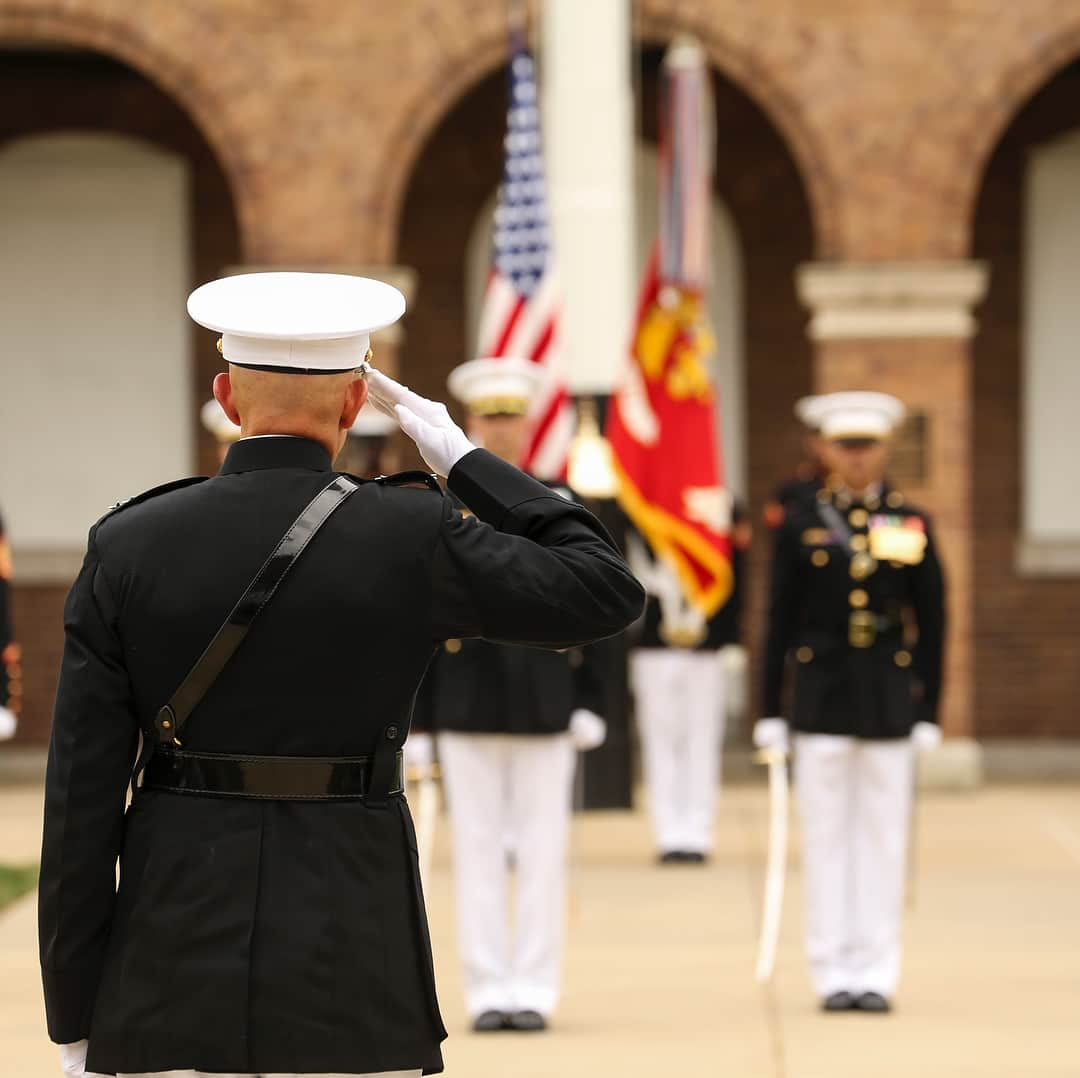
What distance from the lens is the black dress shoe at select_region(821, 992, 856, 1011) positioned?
6574mm

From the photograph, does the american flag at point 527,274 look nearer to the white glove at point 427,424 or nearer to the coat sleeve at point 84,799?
the white glove at point 427,424

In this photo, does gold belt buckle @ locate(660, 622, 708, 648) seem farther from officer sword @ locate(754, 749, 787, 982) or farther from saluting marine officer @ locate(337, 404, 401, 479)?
officer sword @ locate(754, 749, 787, 982)

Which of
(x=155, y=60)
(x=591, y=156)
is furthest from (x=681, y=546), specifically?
(x=155, y=60)

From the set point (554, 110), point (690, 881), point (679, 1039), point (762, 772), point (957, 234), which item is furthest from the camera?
point (762, 772)

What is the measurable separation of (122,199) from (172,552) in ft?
38.0

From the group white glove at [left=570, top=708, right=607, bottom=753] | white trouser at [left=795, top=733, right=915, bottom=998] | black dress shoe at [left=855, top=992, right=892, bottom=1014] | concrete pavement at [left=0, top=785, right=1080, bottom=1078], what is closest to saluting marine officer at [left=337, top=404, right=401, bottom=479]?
concrete pavement at [left=0, top=785, right=1080, bottom=1078]

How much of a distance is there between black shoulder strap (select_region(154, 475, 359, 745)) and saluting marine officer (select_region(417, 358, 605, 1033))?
11.2 ft

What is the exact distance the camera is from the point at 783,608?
6801 mm

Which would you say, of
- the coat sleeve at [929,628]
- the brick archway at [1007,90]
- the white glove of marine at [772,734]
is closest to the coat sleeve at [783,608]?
the white glove of marine at [772,734]

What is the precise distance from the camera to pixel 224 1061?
109 inches

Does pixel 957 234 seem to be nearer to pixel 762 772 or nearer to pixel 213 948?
pixel 762 772

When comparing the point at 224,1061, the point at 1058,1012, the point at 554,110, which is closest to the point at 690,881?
the point at 1058,1012

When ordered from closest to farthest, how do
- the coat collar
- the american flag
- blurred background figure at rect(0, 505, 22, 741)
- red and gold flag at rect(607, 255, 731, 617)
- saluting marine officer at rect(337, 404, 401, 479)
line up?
the coat collar → blurred background figure at rect(0, 505, 22, 741) → saluting marine officer at rect(337, 404, 401, 479) → the american flag → red and gold flag at rect(607, 255, 731, 617)

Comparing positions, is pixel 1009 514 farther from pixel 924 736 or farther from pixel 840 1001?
→ pixel 840 1001
